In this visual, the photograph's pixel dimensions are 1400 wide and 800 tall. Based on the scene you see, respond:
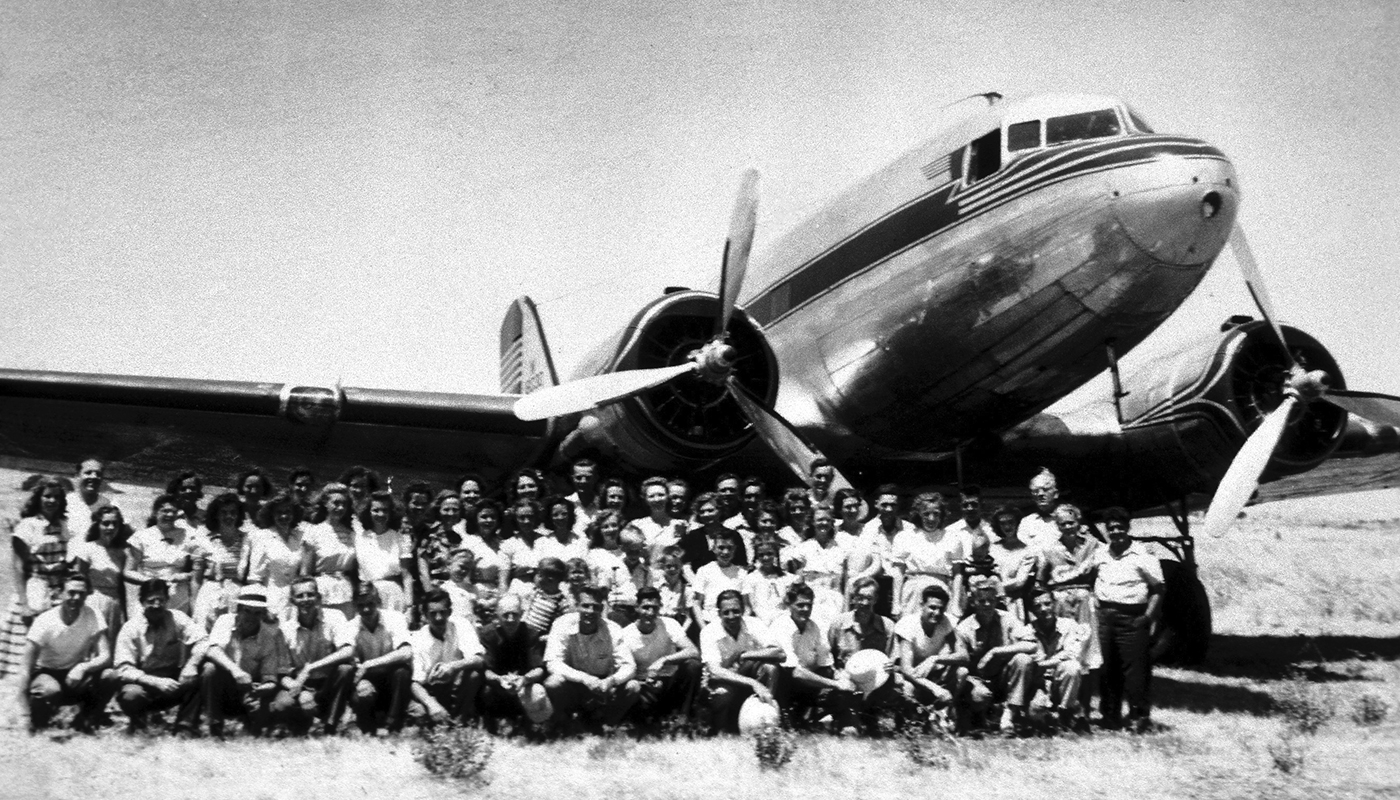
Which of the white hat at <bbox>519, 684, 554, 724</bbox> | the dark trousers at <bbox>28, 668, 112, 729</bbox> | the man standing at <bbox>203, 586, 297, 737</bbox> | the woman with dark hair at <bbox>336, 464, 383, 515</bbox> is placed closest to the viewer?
→ the dark trousers at <bbox>28, 668, 112, 729</bbox>

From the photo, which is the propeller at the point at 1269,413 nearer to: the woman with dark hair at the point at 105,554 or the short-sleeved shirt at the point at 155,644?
the short-sleeved shirt at the point at 155,644

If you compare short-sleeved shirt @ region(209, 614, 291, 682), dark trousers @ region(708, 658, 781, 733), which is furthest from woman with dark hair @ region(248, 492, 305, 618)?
dark trousers @ region(708, 658, 781, 733)

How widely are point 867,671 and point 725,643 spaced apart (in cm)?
84

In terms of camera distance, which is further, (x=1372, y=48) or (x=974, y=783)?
(x=1372, y=48)

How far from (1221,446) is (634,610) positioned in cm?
656

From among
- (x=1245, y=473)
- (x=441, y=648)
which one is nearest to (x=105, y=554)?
(x=441, y=648)

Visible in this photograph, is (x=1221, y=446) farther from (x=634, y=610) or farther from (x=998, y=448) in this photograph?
(x=634, y=610)

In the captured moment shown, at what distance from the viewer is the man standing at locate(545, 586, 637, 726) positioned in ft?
21.2

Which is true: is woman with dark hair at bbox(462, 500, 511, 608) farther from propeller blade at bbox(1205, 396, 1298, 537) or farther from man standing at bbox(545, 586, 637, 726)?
propeller blade at bbox(1205, 396, 1298, 537)

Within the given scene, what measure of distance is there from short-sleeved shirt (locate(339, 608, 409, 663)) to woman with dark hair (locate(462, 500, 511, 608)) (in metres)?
0.84

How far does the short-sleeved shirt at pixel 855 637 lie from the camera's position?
22.7ft

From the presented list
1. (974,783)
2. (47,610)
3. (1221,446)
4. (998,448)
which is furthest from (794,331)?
(47,610)

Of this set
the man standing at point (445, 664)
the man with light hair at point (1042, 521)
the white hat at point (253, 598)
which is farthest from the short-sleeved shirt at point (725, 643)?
the white hat at point (253, 598)

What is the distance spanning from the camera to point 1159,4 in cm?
1095
